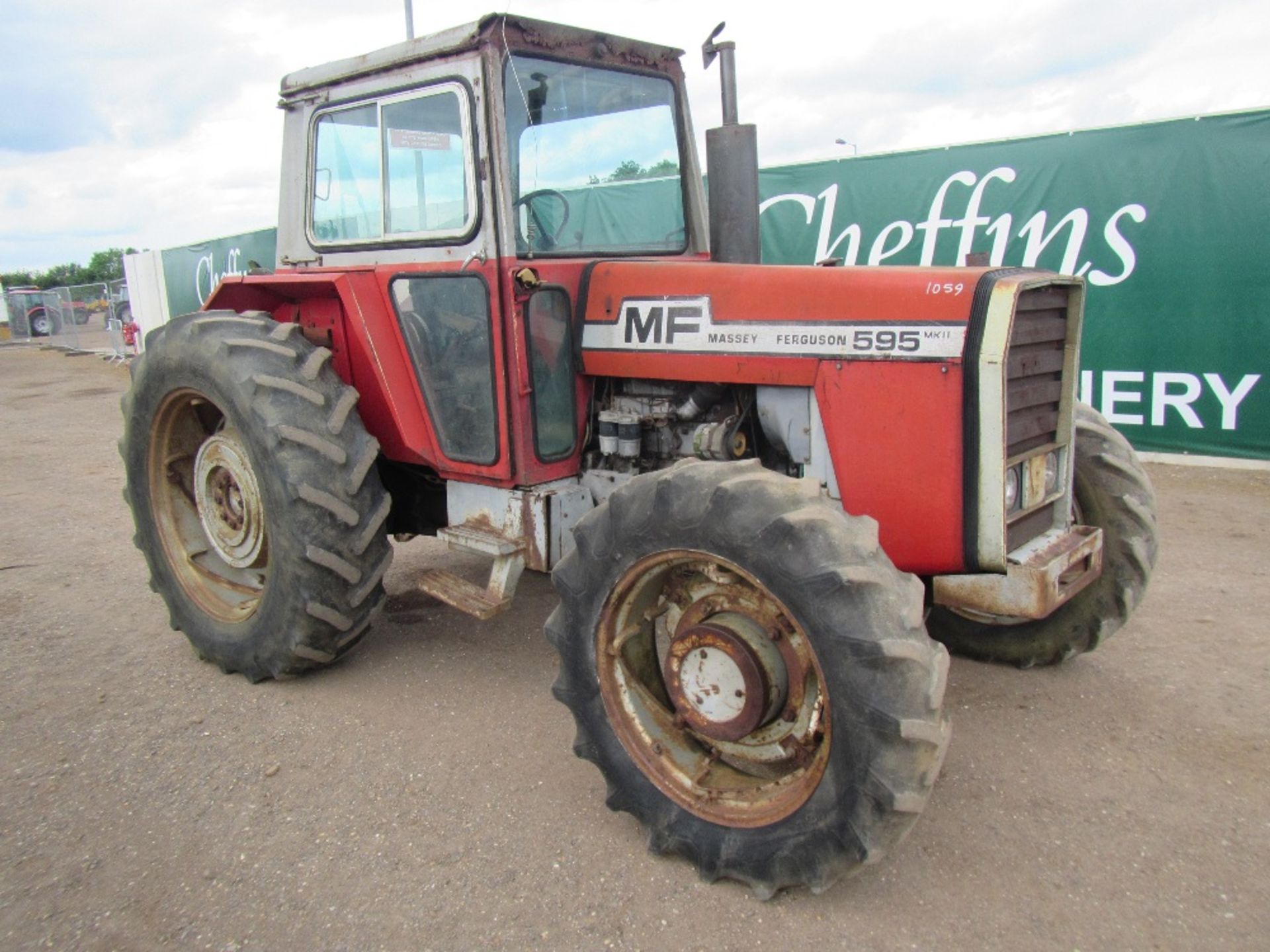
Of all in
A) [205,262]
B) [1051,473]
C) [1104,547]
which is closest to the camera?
[1051,473]

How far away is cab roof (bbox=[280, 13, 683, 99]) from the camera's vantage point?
336 centimetres

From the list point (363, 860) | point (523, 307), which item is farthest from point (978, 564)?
point (363, 860)

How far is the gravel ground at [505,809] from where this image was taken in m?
2.53

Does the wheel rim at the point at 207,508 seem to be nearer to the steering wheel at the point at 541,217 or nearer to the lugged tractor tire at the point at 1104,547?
the steering wheel at the point at 541,217

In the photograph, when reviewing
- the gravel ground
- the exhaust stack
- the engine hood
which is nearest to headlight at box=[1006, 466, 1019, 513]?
the engine hood

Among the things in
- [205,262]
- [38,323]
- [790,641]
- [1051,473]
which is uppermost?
[205,262]

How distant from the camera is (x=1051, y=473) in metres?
3.32

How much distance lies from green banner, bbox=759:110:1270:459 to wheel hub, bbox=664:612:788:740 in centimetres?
467

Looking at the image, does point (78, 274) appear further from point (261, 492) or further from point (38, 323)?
point (261, 492)

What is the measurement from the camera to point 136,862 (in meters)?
2.87

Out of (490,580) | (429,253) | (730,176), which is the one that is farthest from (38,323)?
(730,176)

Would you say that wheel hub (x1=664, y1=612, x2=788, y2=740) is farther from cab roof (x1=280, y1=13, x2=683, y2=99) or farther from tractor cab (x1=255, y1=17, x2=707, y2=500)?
cab roof (x1=280, y1=13, x2=683, y2=99)

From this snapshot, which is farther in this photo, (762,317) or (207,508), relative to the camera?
(207,508)

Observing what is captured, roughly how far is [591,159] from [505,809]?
98.9 inches
